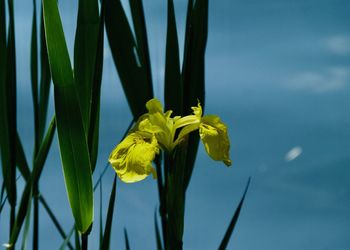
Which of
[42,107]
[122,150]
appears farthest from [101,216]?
[42,107]

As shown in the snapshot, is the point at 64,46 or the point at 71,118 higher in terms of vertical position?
the point at 64,46

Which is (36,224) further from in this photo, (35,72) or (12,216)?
(35,72)

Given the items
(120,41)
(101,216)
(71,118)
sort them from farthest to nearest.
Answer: (120,41) → (101,216) → (71,118)

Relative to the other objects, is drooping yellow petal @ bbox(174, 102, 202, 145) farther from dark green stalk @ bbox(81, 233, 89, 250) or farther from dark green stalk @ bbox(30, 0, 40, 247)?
dark green stalk @ bbox(30, 0, 40, 247)

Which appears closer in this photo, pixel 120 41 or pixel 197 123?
pixel 197 123

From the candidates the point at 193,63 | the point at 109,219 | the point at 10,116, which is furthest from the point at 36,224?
the point at 193,63

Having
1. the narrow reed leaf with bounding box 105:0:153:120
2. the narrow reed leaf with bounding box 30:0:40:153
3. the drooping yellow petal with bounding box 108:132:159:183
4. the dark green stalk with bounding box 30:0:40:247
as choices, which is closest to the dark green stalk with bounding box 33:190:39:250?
the dark green stalk with bounding box 30:0:40:247

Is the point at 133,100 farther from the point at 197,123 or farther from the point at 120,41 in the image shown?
the point at 197,123
